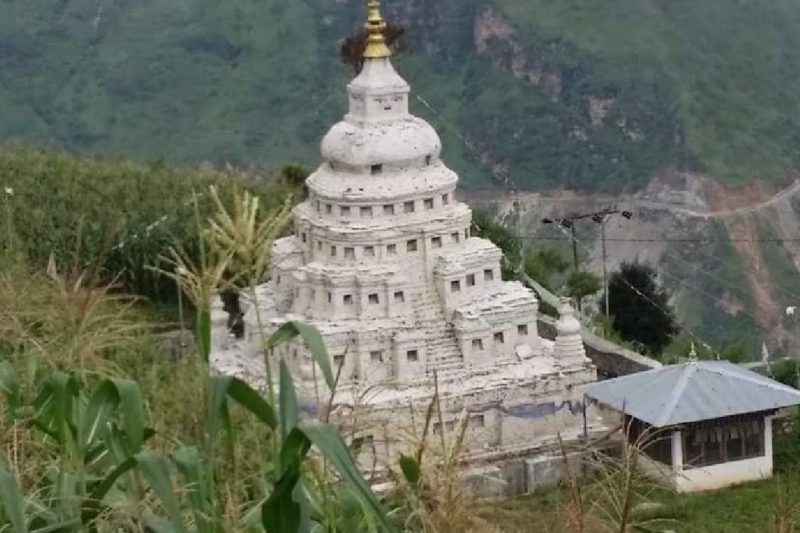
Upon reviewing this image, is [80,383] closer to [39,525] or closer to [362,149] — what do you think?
[39,525]

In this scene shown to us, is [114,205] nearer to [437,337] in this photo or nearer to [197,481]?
[437,337]

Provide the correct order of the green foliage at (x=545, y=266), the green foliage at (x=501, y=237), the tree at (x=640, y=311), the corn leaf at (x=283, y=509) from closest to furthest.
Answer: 1. the corn leaf at (x=283, y=509)
2. the tree at (x=640, y=311)
3. the green foliage at (x=501, y=237)
4. the green foliage at (x=545, y=266)

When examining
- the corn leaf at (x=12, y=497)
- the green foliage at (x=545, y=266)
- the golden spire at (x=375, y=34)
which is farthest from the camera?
the green foliage at (x=545, y=266)

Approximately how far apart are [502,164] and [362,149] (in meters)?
40.0

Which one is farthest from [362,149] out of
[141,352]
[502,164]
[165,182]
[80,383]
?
[502,164]

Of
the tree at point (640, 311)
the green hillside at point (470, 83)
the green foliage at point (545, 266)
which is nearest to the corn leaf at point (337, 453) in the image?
the tree at point (640, 311)

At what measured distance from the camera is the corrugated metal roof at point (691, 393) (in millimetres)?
18203

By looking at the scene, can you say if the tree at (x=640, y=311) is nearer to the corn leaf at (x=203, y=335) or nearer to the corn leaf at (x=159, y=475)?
the corn leaf at (x=203, y=335)

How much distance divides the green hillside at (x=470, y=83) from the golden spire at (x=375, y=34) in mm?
35232

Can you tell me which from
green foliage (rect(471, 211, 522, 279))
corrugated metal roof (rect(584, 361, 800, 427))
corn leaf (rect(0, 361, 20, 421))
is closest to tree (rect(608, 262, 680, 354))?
green foliage (rect(471, 211, 522, 279))

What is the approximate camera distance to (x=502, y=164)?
58781 millimetres

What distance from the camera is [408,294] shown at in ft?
61.8

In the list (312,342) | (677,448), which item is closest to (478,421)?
(677,448)

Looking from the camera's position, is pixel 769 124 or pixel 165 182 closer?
pixel 165 182
